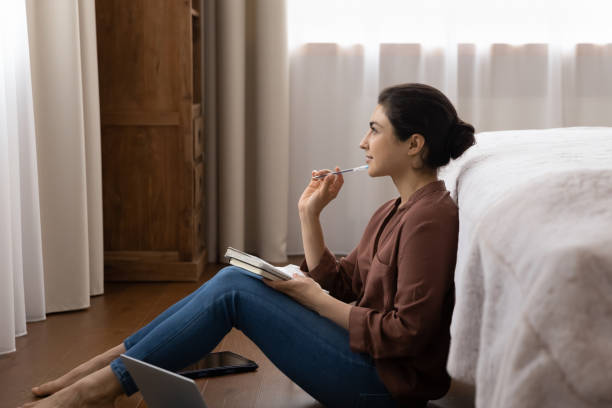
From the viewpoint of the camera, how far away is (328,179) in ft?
6.18

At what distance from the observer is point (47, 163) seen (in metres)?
2.67

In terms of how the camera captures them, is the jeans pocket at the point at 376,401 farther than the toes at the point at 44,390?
No

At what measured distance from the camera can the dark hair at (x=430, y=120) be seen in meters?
1.59

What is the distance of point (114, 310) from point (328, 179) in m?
1.22

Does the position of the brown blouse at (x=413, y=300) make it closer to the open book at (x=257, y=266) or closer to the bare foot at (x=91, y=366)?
the open book at (x=257, y=266)

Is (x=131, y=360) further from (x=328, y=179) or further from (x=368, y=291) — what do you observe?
(x=328, y=179)

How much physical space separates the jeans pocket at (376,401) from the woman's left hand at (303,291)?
201 mm

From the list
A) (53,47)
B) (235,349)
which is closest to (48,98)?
(53,47)

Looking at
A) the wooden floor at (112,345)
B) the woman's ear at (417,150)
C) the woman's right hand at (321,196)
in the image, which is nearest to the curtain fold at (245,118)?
the wooden floor at (112,345)

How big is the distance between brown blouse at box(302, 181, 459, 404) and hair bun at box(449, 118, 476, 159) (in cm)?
9

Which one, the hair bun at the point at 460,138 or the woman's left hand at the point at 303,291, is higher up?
the hair bun at the point at 460,138

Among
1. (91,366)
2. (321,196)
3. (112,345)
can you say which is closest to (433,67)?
(321,196)

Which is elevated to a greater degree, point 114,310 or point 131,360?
point 131,360

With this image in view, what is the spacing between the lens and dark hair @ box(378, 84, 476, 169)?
1.59m
